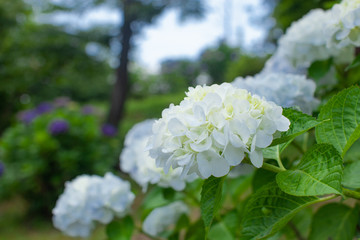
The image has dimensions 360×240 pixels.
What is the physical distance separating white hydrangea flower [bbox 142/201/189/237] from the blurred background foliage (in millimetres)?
779

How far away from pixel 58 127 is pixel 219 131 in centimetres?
366

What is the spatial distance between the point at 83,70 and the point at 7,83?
60.3 inches

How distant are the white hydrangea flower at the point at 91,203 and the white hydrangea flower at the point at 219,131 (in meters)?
0.56

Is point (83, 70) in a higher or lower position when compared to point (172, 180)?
higher

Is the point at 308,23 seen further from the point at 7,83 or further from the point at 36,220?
the point at 7,83

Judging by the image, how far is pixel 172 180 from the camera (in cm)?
87

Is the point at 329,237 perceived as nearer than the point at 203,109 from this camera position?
No

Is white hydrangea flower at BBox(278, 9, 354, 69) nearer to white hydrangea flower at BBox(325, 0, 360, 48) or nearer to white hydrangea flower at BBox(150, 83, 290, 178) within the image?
white hydrangea flower at BBox(325, 0, 360, 48)

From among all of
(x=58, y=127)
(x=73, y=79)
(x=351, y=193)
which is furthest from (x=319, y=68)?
(x=73, y=79)

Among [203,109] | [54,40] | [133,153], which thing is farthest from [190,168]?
[54,40]

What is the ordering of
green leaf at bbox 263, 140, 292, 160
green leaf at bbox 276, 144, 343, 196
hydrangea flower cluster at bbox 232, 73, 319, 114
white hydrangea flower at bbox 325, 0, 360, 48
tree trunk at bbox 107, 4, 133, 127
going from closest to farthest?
green leaf at bbox 276, 144, 343, 196, green leaf at bbox 263, 140, 292, 160, white hydrangea flower at bbox 325, 0, 360, 48, hydrangea flower cluster at bbox 232, 73, 319, 114, tree trunk at bbox 107, 4, 133, 127

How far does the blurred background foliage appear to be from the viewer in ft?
12.8

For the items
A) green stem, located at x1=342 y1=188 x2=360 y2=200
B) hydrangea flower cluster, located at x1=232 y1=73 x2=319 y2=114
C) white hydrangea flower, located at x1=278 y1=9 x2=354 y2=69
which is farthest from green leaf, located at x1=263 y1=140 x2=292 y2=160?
white hydrangea flower, located at x1=278 y1=9 x2=354 y2=69

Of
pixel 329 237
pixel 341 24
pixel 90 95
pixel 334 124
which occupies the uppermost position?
pixel 90 95
